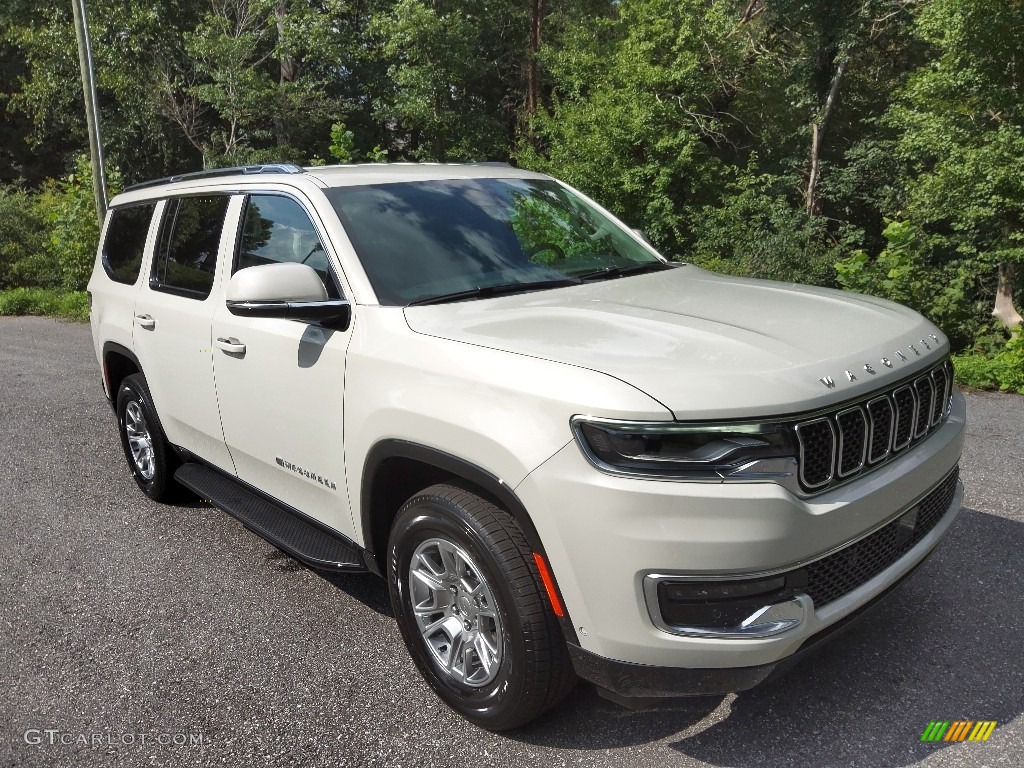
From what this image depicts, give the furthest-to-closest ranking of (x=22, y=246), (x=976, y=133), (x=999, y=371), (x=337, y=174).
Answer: (x=22, y=246), (x=976, y=133), (x=999, y=371), (x=337, y=174)

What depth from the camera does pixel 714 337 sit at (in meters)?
2.66

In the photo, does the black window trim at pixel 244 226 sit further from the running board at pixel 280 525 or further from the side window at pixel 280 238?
the running board at pixel 280 525

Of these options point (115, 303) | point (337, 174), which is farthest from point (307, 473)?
point (115, 303)

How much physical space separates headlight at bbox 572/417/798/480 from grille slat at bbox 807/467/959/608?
0.37m

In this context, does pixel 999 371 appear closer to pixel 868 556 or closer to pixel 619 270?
pixel 619 270

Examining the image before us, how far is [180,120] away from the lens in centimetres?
2709

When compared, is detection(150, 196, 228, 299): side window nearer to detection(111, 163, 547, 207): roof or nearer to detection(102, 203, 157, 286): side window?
detection(111, 163, 547, 207): roof

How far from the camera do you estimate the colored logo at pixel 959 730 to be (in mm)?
2795

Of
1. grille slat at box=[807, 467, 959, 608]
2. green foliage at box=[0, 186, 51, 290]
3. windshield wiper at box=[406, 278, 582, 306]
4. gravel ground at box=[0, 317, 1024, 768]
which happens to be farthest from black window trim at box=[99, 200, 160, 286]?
green foliage at box=[0, 186, 51, 290]

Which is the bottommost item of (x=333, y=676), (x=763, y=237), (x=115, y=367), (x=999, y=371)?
(x=763, y=237)

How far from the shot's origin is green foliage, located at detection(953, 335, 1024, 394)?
7.84m

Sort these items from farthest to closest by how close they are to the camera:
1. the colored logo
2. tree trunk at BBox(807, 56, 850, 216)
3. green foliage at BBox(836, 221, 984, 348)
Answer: tree trunk at BBox(807, 56, 850, 216)
green foliage at BBox(836, 221, 984, 348)
the colored logo

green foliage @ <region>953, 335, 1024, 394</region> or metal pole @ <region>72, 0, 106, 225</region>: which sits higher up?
metal pole @ <region>72, 0, 106, 225</region>

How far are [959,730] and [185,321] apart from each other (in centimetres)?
368
